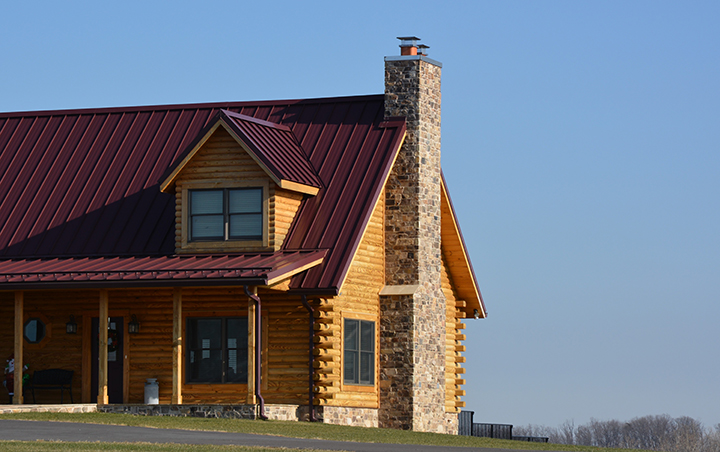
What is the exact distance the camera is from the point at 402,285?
2906cm

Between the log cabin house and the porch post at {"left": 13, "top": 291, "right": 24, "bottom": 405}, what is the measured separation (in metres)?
0.05

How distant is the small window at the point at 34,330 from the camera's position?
2886cm

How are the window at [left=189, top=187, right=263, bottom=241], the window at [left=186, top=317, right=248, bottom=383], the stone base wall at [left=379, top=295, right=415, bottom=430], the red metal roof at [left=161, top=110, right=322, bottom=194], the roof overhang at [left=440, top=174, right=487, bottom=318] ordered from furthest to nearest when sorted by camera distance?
the roof overhang at [left=440, top=174, right=487, bottom=318] < the stone base wall at [left=379, top=295, right=415, bottom=430] < the window at [left=189, top=187, right=263, bottom=241] < the window at [left=186, top=317, right=248, bottom=383] < the red metal roof at [left=161, top=110, right=322, bottom=194]

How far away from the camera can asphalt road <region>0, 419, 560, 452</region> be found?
19.2 meters

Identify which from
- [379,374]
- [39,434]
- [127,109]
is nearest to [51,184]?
[127,109]

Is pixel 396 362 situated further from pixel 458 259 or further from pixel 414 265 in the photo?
pixel 458 259

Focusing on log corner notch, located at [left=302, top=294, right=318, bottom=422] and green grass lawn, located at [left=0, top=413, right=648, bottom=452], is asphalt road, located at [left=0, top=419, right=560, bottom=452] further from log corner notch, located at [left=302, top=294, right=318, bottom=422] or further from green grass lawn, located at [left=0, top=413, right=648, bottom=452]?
log corner notch, located at [left=302, top=294, right=318, bottom=422]

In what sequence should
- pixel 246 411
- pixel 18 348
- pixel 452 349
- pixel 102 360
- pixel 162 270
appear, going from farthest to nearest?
pixel 452 349, pixel 18 348, pixel 102 360, pixel 162 270, pixel 246 411

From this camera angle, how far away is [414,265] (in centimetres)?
2911

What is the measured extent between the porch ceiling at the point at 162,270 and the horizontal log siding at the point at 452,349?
22.7 feet

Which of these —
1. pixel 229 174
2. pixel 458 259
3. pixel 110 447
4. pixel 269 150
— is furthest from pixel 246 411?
pixel 458 259

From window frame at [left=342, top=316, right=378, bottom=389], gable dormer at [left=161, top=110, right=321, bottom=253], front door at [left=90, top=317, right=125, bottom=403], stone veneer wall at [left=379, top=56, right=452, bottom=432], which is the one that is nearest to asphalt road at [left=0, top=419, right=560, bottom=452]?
front door at [left=90, top=317, right=125, bottom=403]

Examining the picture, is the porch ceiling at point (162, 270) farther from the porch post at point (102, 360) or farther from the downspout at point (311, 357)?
the downspout at point (311, 357)

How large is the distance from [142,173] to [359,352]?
7625 mm
